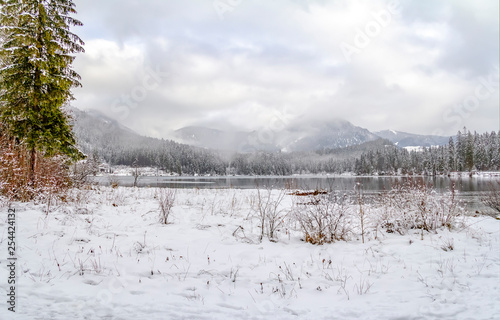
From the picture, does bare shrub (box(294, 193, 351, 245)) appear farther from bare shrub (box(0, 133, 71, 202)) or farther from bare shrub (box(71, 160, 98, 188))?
bare shrub (box(71, 160, 98, 188))

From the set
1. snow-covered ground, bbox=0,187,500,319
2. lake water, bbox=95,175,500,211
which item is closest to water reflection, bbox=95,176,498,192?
lake water, bbox=95,175,500,211

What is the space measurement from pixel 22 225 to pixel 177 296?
4527mm

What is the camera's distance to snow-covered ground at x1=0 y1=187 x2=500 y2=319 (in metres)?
3.35

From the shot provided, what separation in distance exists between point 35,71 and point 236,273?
1165cm

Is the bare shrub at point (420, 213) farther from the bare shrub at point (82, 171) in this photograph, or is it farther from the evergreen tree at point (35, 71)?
→ the bare shrub at point (82, 171)

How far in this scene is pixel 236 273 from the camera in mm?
4395

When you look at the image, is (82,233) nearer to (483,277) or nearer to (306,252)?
(306,252)

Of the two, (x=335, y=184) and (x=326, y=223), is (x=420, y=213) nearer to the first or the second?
(x=326, y=223)

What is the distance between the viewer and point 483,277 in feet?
14.4

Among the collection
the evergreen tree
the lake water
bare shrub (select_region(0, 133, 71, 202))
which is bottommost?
the lake water

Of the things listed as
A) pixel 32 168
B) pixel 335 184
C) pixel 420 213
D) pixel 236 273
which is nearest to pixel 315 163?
pixel 335 184

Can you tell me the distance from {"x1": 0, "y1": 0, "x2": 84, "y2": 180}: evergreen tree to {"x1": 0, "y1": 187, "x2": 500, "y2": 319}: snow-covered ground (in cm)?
492

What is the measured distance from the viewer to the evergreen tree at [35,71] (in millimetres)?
10062

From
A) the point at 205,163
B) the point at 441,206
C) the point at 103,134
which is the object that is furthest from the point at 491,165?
the point at 103,134
